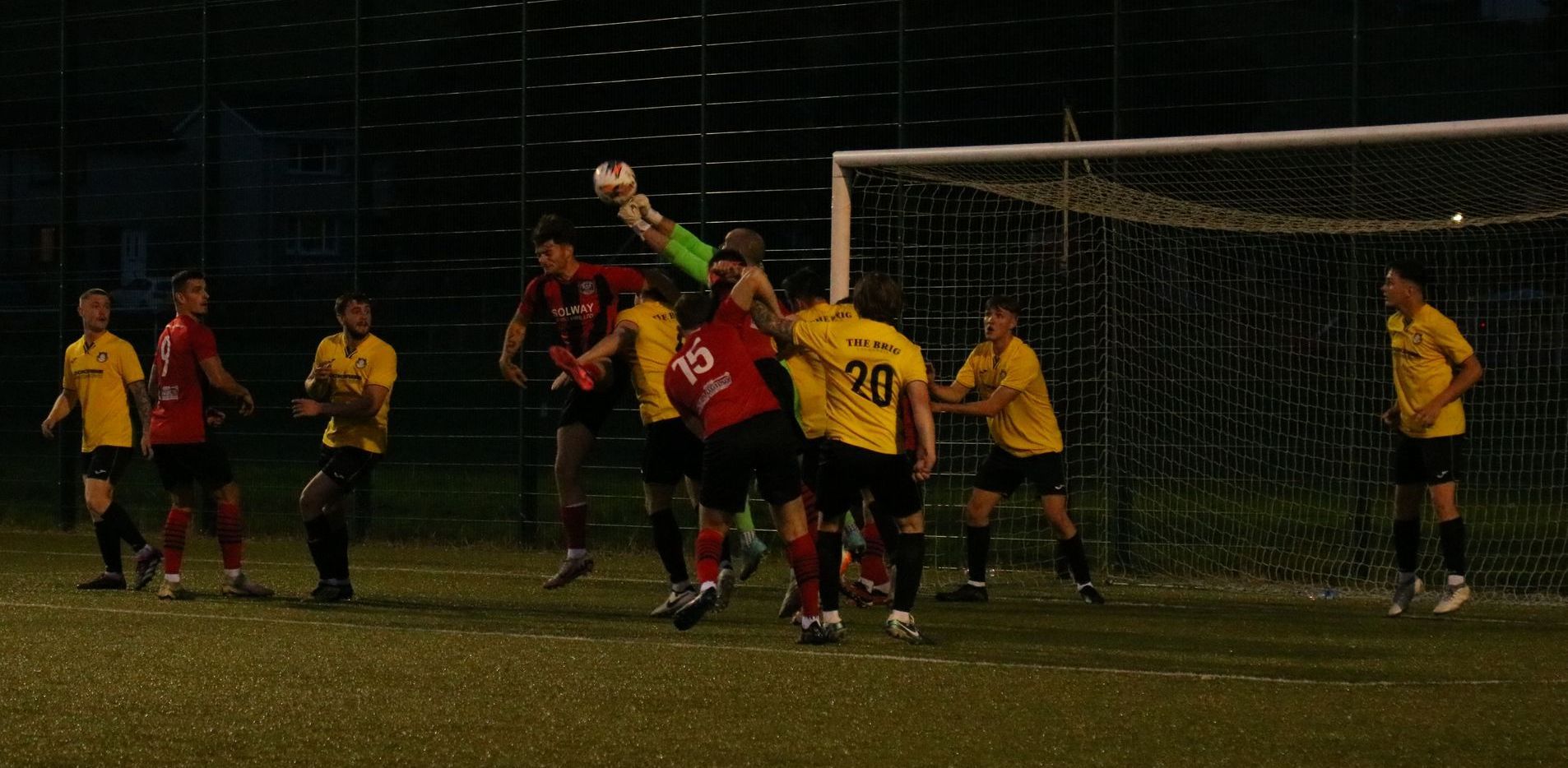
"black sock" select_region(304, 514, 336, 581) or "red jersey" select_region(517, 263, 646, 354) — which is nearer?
"red jersey" select_region(517, 263, 646, 354)

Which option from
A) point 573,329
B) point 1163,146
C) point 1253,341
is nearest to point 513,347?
point 573,329

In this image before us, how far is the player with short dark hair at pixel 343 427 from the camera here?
10.2 meters

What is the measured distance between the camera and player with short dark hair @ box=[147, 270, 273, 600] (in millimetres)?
10438

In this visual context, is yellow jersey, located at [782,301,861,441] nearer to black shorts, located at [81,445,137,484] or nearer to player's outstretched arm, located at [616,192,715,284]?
player's outstretched arm, located at [616,192,715,284]

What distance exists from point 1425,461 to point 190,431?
6453 millimetres

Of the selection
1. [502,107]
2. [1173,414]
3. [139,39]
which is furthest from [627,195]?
[139,39]

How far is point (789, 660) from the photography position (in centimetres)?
759

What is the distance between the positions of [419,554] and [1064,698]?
850 centimetres

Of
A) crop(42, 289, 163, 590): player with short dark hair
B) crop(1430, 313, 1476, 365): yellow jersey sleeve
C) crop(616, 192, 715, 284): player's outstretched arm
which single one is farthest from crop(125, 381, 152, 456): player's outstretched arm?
crop(1430, 313, 1476, 365): yellow jersey sleeve

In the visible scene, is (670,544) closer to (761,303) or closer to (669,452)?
(669,452)

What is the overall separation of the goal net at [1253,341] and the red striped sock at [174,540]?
398 centimetres

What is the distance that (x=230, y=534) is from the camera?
1045 cm

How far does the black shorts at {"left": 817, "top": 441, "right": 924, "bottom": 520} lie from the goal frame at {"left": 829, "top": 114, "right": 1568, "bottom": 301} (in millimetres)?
2451

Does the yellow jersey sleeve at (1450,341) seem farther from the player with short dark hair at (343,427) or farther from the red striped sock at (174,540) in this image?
the red striped sock at (174,540)
